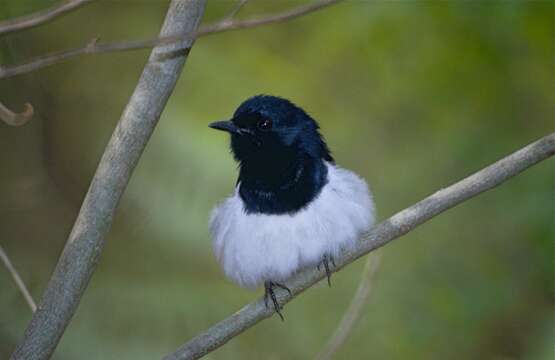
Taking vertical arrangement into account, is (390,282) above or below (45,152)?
below

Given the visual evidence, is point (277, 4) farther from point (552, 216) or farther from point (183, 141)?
point (552, 216)

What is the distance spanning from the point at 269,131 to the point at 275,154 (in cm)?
10

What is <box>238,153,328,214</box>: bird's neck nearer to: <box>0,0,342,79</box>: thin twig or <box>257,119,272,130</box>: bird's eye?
<box>257,119,272,130</box>: bird's eye

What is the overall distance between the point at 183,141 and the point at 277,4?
97cm

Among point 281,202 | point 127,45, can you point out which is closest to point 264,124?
point 281,202

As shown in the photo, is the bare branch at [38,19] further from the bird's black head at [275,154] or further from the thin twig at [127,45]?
the bird's black head at [275,154]

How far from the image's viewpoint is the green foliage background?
4.54 metres

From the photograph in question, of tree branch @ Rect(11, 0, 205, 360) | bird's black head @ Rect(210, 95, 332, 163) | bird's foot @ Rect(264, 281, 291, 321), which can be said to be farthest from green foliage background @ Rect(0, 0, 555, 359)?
tree branch @ Rect(11, 0, 205, 360)

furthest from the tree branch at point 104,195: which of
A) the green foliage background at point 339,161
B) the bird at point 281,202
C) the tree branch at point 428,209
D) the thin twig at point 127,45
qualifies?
the green foliage background at point 339,161

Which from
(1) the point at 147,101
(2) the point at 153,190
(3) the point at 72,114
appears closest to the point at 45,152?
(3) the point at 72,114

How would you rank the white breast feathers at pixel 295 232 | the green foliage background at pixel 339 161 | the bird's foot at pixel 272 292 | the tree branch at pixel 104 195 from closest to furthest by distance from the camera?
the tree branch at pixel 104 195 < the bird's foot at pixel 272 292 < the white breast feathers at pixel 295 232 < the green foliage background at pixel 339 161

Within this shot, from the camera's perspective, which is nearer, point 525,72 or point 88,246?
point 88,246

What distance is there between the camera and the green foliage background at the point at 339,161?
4535mm

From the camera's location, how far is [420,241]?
488 cm
